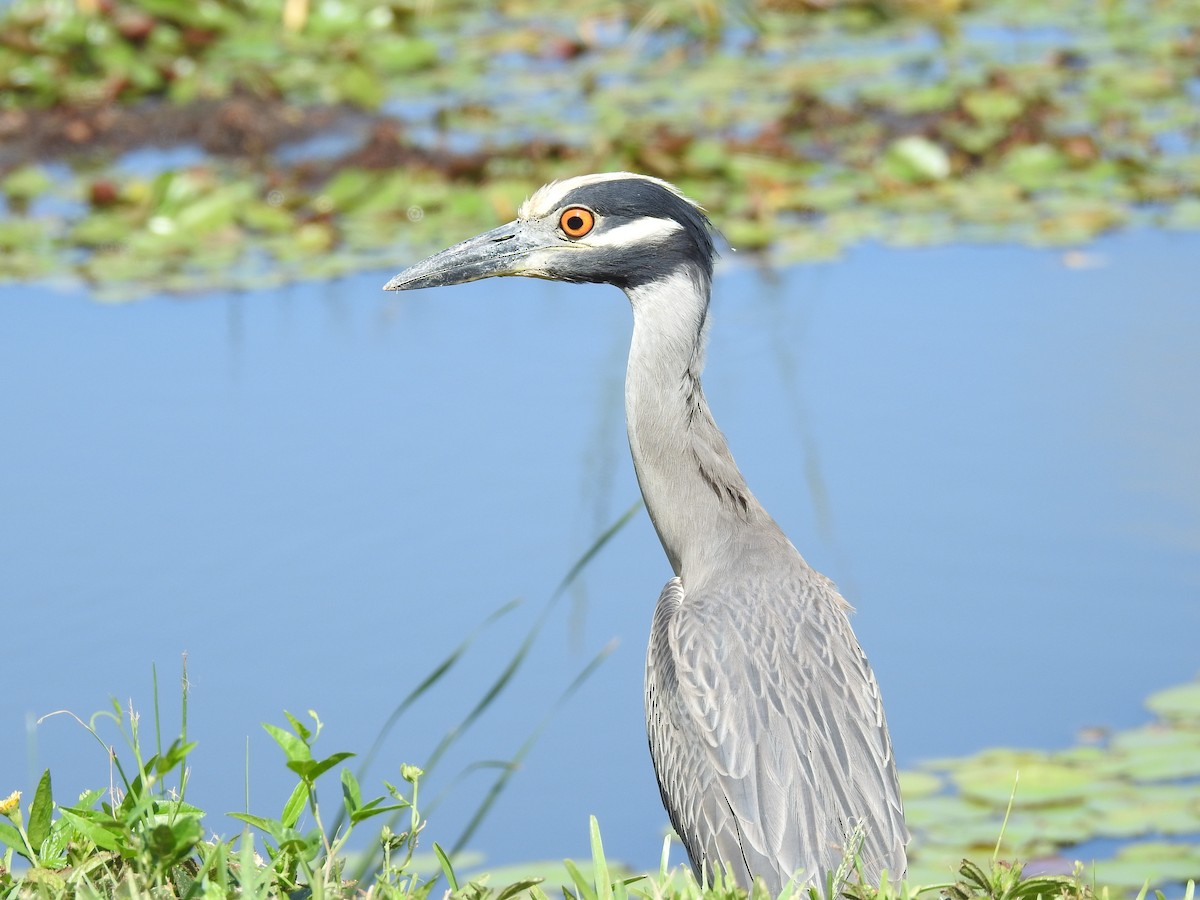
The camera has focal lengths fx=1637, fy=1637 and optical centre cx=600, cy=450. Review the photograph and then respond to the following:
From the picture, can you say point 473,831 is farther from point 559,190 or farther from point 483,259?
point 559,190

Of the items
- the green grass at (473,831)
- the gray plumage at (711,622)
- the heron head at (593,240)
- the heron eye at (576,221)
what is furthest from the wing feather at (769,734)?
the heron eye at (576,221)

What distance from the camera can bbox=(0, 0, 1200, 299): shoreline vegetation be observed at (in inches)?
330

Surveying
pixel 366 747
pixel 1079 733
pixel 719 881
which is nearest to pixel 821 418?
pixel 1079 733

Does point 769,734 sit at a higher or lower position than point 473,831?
higher

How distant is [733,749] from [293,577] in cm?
258

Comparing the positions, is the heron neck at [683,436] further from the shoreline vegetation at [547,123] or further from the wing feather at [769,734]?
the shoreline vegetation at [547,123]

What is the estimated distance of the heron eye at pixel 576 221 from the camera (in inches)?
170

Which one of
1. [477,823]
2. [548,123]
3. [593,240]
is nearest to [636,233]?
[593,240]

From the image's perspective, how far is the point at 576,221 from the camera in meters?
4.36

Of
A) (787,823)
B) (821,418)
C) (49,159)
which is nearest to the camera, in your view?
(787,823)

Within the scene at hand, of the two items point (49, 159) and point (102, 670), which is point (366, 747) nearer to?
point (102, 670)

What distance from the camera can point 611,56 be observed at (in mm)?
11039

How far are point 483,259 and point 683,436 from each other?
0.74 m

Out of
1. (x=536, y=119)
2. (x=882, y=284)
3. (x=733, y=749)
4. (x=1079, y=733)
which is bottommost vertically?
(x=1079, y=733)
